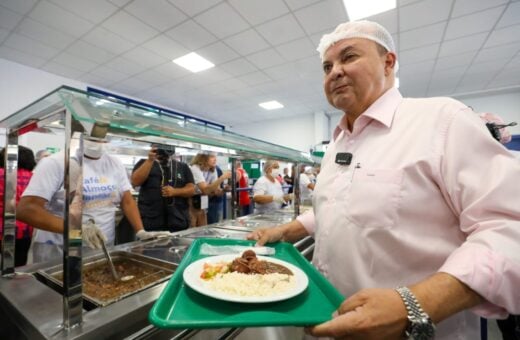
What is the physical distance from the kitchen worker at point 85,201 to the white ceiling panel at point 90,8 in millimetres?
2725

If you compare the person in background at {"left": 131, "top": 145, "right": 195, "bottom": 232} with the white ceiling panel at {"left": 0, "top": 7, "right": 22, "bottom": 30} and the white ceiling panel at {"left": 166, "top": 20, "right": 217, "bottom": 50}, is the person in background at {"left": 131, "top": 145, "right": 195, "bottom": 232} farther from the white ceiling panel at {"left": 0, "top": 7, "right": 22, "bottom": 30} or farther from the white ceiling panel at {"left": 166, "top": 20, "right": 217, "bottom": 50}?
the white ceiling panel at {"left": 0, "top": 7, "right": 22, "bottom": 30}

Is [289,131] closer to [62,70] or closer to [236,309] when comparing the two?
[62,70]

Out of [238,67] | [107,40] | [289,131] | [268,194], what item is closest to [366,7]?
[238,67]

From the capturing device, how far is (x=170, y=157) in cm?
308

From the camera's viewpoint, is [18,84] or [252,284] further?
[18,84]

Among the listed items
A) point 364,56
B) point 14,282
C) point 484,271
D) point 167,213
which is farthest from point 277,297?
point 167,213

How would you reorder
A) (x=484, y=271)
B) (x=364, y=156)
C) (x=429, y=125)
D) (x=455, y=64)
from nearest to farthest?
(x=484, y=271), (x=429, y=125), (x=364, y=156), (x=455, y=64)

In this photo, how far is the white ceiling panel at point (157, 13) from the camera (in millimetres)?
3359

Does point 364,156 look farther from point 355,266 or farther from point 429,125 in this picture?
point 355,266

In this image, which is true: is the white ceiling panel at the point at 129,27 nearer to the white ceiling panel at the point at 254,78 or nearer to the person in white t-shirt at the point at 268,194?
the white ceiling panel at the point at 254,78

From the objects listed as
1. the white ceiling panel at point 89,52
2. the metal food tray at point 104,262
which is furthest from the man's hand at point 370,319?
the white ceiling panel at point 89,52

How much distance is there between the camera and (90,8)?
344 centimetres

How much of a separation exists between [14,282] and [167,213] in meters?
1.89

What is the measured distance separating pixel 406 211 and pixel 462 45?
5303 mm
